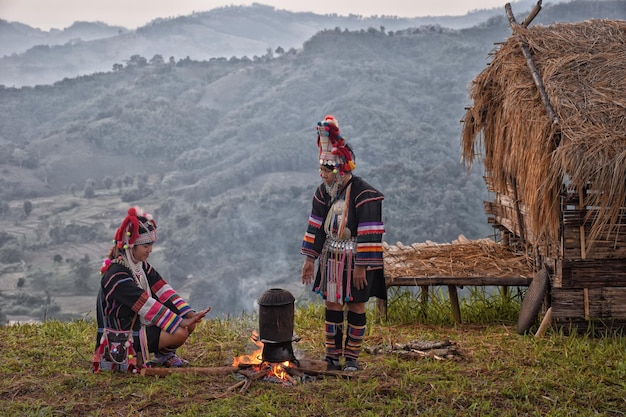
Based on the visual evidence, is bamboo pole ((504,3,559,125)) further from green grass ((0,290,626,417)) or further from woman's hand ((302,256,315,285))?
woman's hand ((302,256,315,285))

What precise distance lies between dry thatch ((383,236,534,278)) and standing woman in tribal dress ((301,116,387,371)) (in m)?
2.08

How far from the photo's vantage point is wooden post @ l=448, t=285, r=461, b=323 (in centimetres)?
838

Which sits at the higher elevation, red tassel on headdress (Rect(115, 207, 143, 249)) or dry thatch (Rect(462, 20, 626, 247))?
dry thatch (Rect(462, 20, 626, 247))

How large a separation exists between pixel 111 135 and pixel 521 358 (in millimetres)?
96258

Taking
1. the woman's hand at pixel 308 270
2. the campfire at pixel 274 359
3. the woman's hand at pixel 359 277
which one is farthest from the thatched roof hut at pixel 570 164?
the campfire at pixel 274 359

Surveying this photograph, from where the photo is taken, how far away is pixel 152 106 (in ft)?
352

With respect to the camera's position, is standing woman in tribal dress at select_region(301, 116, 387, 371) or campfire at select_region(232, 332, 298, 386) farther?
standing woman in tribal dress at select_region(301, 116, 387, 371)

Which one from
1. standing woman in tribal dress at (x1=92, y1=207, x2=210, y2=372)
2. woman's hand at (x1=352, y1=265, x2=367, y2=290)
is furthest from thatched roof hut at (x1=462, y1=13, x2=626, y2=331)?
standing woman in tribal dress at (x1=92, y1=207, x2=210, y2=372)

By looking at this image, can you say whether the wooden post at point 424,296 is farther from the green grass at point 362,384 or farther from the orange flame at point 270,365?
the orange flame at point 270,365

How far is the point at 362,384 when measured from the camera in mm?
5797

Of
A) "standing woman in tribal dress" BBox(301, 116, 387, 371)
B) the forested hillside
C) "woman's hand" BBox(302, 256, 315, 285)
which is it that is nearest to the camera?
"standing woman in tribal dress" BBox(301, 116, 387, 371)

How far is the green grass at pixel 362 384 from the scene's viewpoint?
539cm

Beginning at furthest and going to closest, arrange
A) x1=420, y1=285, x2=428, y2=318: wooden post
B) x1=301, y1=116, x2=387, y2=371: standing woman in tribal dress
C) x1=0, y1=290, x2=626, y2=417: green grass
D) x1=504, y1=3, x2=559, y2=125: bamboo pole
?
x1=420, y1=285, x2=428, y2=318: wooden post < x1=504, y1=3, x2=559, y2=125: bamboo pole < x1=301, y1=116, x2=387, y2=371: standing woman in tribal dress < x1=0, y1=290, x2=626, y2=417: green grass

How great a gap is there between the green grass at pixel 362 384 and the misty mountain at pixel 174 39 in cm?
11868
